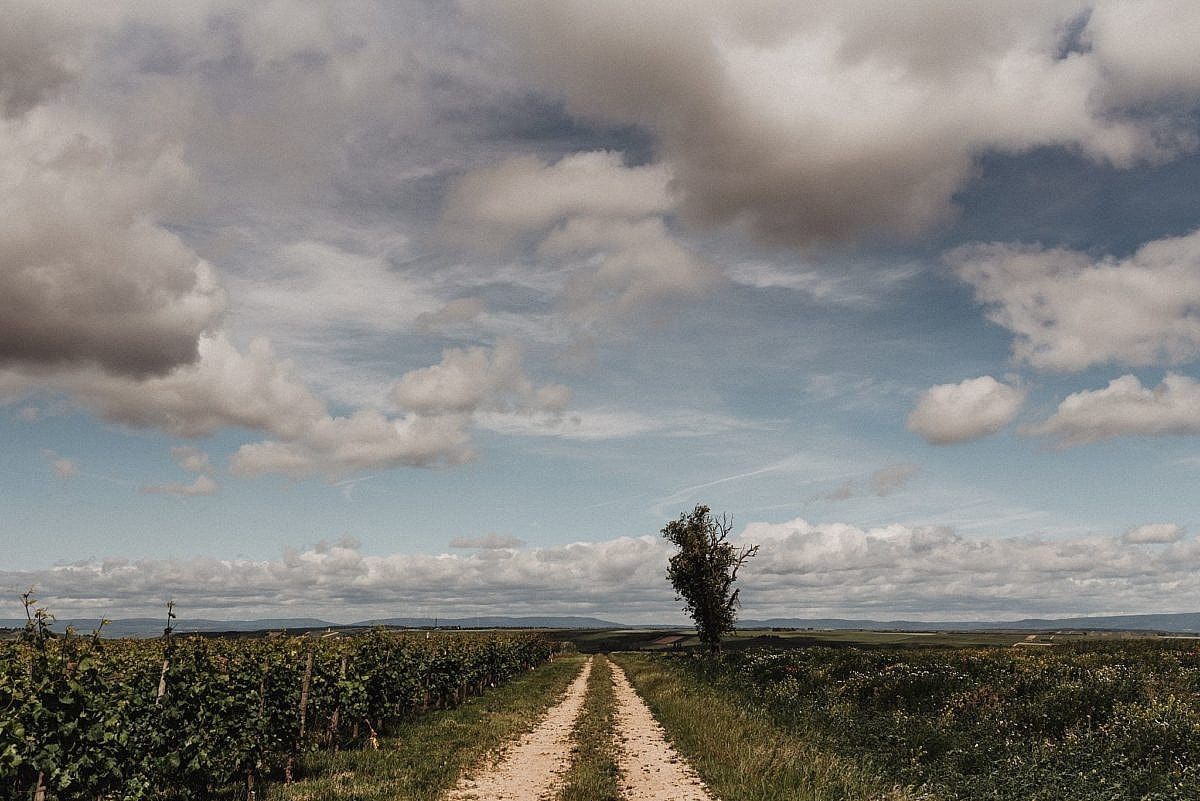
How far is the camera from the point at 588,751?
61.1ft

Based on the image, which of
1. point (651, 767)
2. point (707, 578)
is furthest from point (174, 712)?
point (707, 578)

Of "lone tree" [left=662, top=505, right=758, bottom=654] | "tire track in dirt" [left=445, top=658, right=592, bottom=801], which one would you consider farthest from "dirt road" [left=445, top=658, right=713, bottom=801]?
"lone tree" [left=662, top=505, right=758, bottom=654]

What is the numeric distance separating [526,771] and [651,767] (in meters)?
2.70

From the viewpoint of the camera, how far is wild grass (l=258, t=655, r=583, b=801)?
551 inches

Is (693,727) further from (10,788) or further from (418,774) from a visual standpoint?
(10,788)

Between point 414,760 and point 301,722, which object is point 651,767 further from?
point 301,722

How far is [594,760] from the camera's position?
17297 mm

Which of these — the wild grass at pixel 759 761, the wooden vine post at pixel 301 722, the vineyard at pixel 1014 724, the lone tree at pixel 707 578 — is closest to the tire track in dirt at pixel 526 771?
the wild grass at pixel 759 761

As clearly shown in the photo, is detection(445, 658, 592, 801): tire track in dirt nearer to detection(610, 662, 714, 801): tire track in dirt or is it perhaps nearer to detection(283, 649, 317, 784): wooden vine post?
detection(610, 662, 714, 801): tire track in dirt

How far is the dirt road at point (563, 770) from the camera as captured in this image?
1399cm

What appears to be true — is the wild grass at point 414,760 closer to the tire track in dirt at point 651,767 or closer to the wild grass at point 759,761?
the tire track in dirt at point 651,767

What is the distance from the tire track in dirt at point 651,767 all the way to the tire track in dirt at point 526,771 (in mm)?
1393

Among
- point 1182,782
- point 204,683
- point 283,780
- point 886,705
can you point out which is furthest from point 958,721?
point 204,683

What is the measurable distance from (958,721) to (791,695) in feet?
29.2
